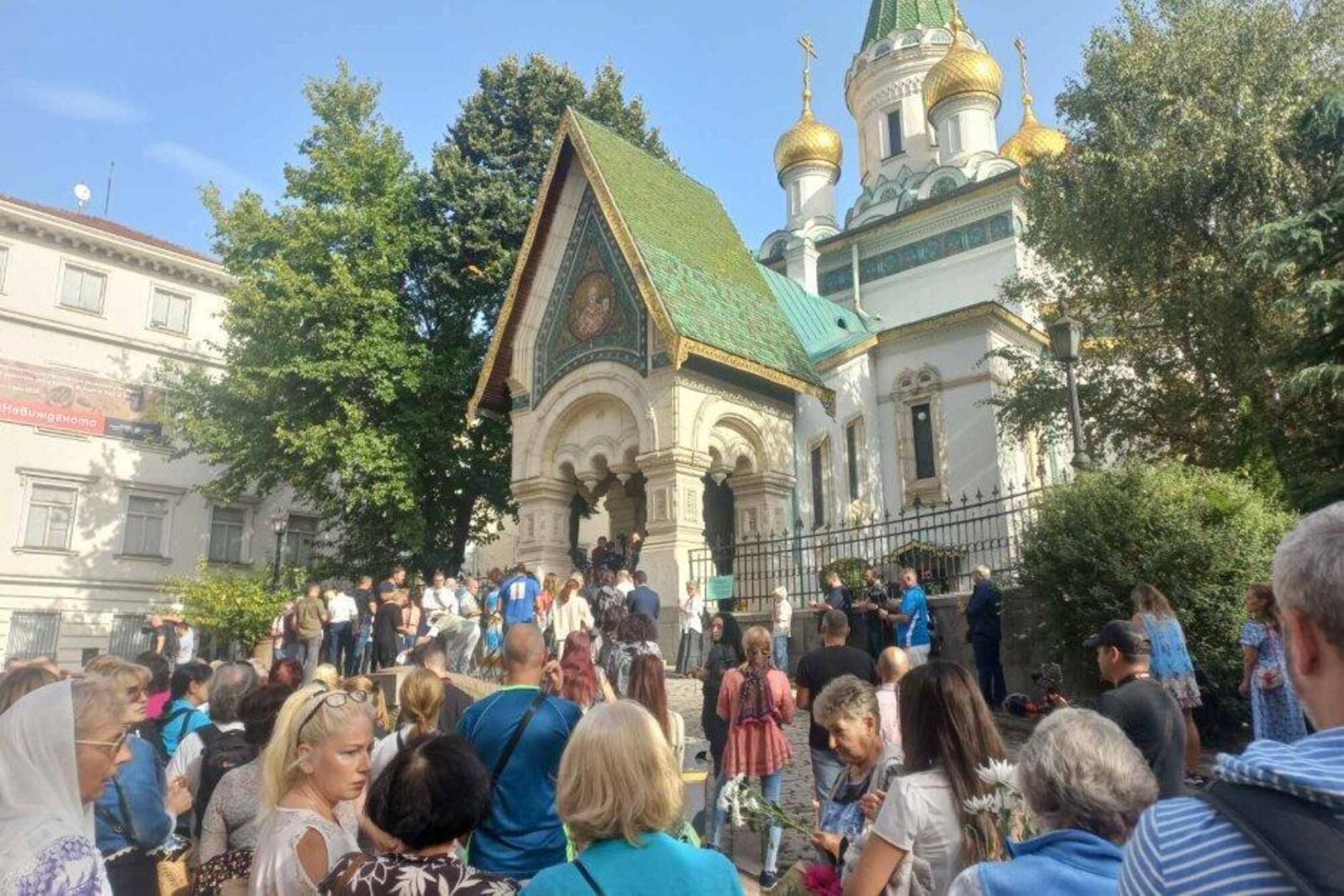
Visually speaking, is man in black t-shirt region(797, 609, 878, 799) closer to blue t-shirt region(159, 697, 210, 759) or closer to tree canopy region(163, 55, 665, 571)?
blue t-shirt region(159, 697, 210, 759)

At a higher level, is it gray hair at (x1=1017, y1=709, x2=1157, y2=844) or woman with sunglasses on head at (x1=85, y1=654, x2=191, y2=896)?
gray hair at (x1=1017, y1=709, x2=1157, y2=844)

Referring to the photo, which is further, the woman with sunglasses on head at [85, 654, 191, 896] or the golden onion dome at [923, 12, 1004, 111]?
the golden onion dome at [923, 12, 1004, 111]

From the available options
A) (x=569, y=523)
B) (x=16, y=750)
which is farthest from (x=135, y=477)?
(x=16, y=750)

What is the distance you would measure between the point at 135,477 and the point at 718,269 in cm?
2090

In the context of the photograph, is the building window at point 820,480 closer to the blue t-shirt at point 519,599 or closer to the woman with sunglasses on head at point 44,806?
the blue t-shirt at point 519,599

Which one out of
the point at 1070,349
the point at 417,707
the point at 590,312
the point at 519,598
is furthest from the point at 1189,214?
the point at 417,707

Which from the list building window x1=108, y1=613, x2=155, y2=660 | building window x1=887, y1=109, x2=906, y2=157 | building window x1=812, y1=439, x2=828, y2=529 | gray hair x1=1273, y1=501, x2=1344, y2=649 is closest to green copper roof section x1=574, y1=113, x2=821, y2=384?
building window x1=812, y1=439, x2=828, y2=529

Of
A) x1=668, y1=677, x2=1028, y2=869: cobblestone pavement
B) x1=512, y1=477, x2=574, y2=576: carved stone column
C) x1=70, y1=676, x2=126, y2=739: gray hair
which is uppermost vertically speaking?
x1=512, y1=477, x2=574, y2=576: carved stone column

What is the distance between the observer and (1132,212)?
15484 millimetres

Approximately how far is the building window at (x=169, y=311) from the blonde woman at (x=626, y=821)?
33766 mm

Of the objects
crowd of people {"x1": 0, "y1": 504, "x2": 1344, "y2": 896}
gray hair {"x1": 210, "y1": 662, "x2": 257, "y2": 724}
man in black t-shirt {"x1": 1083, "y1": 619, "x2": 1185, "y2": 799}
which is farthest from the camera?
gray hair {"x1": 210, "y1": 662, "x2": 257, "y2": 724}

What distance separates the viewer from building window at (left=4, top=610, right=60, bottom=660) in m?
25.9

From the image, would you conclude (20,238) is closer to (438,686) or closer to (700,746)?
(700,746)

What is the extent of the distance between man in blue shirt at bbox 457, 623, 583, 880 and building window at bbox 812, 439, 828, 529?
1726 cm
